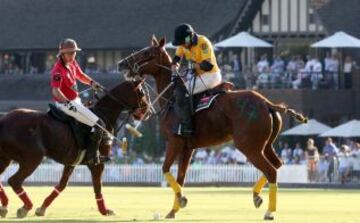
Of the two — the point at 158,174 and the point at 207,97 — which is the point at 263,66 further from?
the point at 207,97

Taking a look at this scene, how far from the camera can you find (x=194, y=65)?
886 inches

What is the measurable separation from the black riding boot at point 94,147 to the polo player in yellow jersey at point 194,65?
122cm

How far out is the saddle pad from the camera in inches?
866

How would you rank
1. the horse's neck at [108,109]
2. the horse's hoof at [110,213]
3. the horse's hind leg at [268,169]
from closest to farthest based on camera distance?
the horse's hind leg at [268,169] < the horse's hoof at [110,213] < the horse's neck at [108,109]

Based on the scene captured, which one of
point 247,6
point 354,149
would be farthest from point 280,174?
point 247,6

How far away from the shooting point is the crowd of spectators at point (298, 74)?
5066 centimetres

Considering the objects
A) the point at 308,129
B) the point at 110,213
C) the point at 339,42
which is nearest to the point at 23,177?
the point at 110,213

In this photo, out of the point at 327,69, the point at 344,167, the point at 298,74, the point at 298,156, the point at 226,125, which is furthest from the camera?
the point at 298,74

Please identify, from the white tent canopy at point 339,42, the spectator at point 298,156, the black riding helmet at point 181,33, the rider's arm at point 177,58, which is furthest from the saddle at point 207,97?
the white tent canopy at point 339,42

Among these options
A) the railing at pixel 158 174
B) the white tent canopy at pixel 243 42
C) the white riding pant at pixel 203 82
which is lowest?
the railing at pixel 158 174

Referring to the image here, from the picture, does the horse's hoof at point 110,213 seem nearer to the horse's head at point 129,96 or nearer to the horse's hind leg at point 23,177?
the horse's hind leg at point 23,177

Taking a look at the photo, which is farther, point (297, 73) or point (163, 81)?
point (297, 73)

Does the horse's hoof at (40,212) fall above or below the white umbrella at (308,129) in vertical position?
above

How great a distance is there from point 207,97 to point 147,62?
54.1 inches
